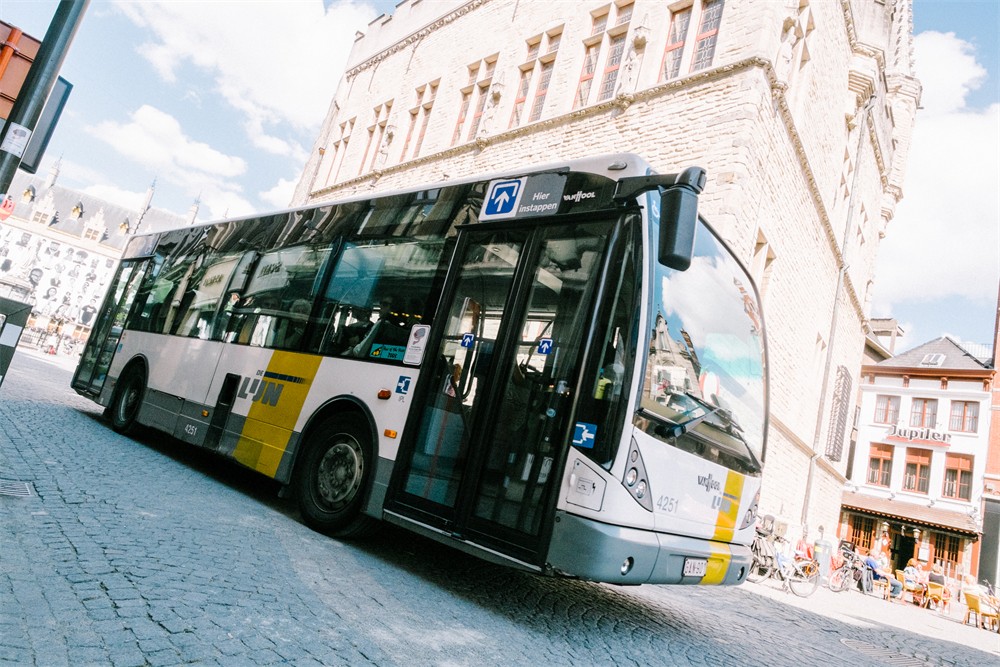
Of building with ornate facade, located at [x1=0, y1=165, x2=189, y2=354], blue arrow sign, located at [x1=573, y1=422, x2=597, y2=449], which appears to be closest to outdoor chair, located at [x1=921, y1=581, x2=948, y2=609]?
blue arrow sign, located at [x1=573, y1=422, x2=597, y2=449]

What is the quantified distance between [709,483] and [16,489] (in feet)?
15.4

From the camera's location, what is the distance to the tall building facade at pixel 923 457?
3281 centimetres

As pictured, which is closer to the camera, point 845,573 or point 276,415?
point 276,415

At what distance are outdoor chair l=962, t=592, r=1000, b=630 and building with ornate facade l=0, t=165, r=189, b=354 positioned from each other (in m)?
81.3

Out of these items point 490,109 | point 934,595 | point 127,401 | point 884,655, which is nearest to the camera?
point 884,655

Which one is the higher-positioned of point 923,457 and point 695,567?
point 923,457

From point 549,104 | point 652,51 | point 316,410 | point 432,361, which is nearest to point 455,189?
point 432,361

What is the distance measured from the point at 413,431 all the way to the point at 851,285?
20.2 m

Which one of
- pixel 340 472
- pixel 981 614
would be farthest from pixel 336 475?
pixel 981 614

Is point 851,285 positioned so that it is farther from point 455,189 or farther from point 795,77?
point 455,189

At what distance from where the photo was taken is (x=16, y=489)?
435 cm

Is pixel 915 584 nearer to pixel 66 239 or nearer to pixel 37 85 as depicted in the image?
pixel 37 85

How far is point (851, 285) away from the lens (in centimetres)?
2067

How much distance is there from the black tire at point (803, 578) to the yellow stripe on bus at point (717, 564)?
7.97 meters
